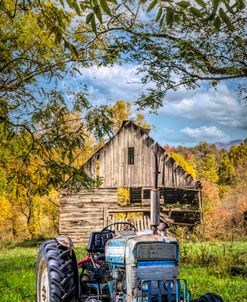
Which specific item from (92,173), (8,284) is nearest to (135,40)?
(8,284)

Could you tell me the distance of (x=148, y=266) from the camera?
5.22m

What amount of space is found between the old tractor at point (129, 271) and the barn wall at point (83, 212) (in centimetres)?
2631

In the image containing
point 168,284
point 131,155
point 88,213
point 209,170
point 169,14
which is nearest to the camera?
point 169,14

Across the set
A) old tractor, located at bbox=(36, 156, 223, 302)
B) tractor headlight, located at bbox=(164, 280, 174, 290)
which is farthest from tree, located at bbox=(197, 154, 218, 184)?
tractor headlight, located at bbox=(164, 280, 174, 290)

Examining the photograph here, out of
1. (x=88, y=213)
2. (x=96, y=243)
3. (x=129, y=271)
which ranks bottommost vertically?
(x=129, y=271)

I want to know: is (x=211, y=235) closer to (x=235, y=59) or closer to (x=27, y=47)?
(x=235, y=59)

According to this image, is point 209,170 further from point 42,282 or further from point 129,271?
point 129,271

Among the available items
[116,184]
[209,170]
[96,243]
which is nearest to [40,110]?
[96,243]

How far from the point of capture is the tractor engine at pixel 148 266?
5168mm

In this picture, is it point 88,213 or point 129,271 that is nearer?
point 129,271

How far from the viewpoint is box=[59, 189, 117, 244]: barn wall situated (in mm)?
32469

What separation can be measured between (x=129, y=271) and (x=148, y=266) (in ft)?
0.65

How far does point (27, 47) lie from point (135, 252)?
6.29m

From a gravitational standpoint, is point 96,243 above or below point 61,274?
above
